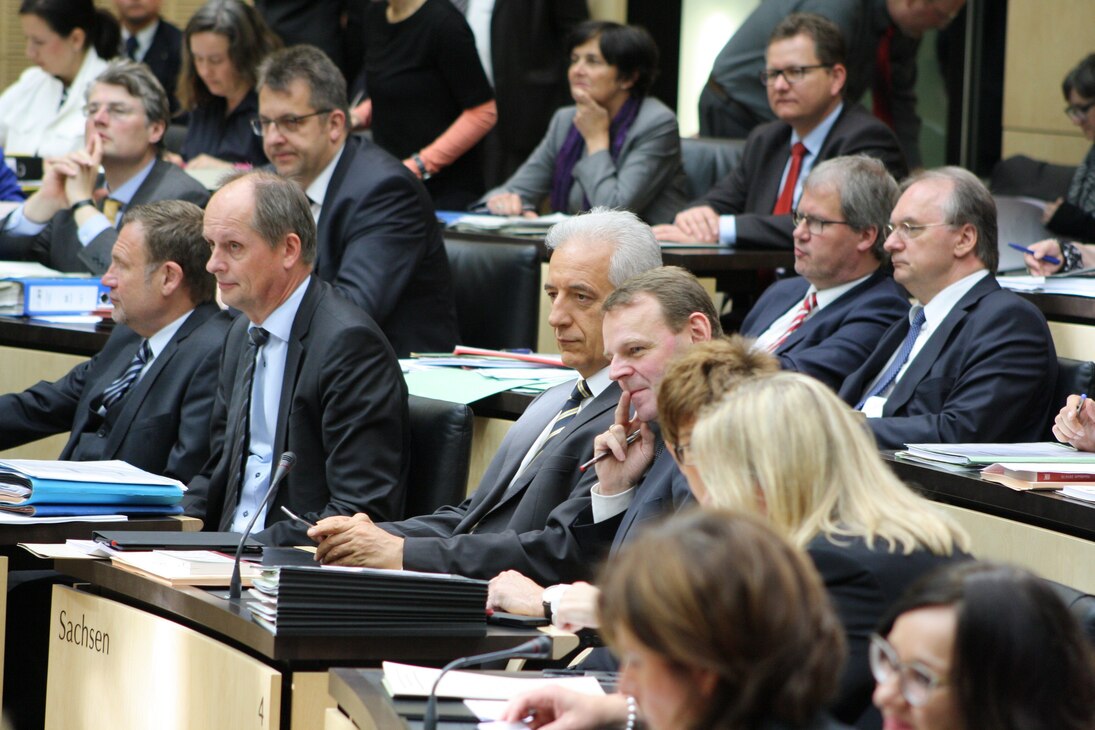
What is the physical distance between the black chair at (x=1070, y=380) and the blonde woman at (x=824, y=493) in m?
1.79

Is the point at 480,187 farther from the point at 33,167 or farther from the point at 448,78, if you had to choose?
the point at 33,167

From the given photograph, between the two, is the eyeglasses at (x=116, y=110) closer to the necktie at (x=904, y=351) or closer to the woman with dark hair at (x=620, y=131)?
the woman with dark hair at (x=620, y=131)

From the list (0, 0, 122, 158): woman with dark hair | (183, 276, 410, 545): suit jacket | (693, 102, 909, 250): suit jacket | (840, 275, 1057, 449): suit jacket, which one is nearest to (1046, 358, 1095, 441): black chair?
(840, 275, 1057, 449): suit jacket

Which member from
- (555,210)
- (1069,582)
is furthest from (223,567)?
(555,210)

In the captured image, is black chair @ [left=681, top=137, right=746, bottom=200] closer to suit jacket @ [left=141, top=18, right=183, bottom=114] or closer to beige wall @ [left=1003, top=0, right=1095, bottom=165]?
beige wall @ [left=1003, top=0, right=1095, bottom=165]

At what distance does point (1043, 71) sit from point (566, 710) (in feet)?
19.4

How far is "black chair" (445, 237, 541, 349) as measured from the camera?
4.84 m

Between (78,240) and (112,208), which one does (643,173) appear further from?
(78,240)

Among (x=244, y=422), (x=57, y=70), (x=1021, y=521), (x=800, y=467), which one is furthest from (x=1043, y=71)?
(x=800, y=467)

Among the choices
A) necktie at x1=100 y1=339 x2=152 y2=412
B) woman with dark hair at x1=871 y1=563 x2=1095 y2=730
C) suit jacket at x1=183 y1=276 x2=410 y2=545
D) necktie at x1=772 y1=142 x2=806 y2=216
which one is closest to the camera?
woman with dark hair at x1=871 y1=563 x2=1095 y2=730

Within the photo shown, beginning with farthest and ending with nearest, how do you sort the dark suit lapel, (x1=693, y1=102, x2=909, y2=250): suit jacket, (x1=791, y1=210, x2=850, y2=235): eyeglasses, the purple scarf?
the purple scarf, (x1=693, y1=102, x2=909, y2=250): suit jacket, (x1=791, y1=210, x2=850, y2=235): eyeglasses, the dark suit lapel

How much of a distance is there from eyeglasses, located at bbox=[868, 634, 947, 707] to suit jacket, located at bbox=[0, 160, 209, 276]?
12.9 feet

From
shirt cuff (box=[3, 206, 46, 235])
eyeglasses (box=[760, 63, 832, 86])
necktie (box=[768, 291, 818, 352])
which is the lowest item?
necktie (box=[768, 291, 818, 352])

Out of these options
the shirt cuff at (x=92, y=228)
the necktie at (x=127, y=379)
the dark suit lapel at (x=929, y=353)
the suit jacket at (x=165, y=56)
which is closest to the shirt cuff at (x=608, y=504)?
the dark suit lapel at (x=929, y=353)
